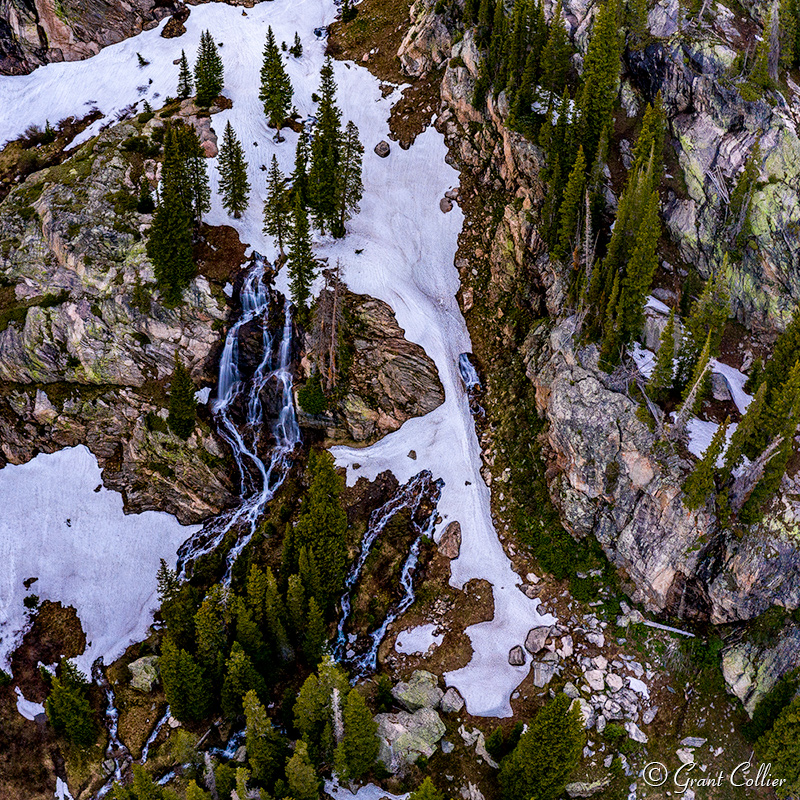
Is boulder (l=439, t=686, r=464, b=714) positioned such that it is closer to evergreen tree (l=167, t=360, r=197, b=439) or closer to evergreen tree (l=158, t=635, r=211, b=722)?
evergreen tree (l=158, t=635, r=211, b=722)

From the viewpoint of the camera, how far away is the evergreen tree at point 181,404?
6119 centimetres

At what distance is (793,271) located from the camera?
58.5 meters

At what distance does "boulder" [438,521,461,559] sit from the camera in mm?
56969

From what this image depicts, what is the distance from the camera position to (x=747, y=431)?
154 ft

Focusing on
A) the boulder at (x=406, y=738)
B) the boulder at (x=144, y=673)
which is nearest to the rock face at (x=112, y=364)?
the boulder at (x=144, y=673)

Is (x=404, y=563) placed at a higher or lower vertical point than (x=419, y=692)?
higher

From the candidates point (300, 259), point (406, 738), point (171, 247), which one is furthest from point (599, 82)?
point (406, 738)

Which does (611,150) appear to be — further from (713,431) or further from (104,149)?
(104,149)

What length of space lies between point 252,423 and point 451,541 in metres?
21.5

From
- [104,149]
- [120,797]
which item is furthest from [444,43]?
[120,797]

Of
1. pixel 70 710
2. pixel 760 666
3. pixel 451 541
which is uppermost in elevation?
pixel 760 666

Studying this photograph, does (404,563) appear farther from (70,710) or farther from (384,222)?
(384,222)

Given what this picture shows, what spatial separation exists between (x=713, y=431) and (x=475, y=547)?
66.7ft

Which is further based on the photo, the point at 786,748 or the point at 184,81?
the point at 184,81
